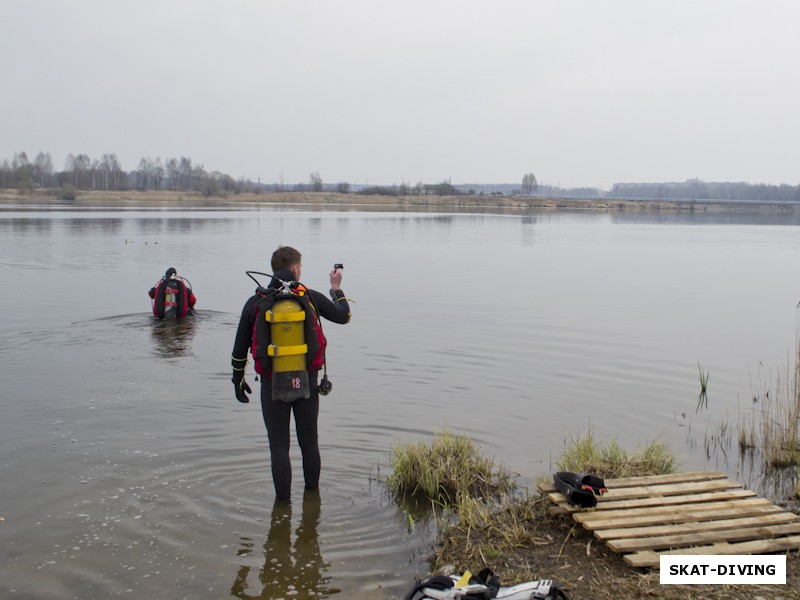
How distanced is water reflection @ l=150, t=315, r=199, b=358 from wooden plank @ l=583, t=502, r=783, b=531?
8053 mm

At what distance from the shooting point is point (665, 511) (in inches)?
211

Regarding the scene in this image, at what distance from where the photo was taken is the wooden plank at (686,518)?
510cm

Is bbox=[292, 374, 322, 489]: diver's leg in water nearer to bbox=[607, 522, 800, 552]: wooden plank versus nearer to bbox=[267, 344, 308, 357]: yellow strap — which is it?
bbox=[267, 344, 308, 357]: yellow strap

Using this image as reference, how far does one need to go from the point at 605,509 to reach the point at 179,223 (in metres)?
45.4

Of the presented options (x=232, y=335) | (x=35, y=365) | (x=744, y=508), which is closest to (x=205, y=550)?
(x=744, y=508)

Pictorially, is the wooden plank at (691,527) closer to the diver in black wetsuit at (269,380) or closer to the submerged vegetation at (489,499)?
the submerged vegetation at (489,499)

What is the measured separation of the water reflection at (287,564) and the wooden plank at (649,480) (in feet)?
5.61

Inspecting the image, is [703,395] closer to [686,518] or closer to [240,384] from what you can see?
[686,518]

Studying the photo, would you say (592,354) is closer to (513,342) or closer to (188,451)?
(513,342)

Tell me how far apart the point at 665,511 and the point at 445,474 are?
186 centimetres

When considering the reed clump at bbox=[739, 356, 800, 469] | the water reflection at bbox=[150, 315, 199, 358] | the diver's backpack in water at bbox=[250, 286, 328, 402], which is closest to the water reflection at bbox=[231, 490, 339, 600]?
the diver's backpack in water at bbox=[250, 286, 328, 402]

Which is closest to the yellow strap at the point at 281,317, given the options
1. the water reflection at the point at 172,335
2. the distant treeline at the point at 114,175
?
the water reflection at the point at 172,335

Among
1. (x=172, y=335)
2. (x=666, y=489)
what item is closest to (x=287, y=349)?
(x=666, y=489)

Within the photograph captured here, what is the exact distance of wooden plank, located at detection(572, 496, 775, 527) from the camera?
5219mm
